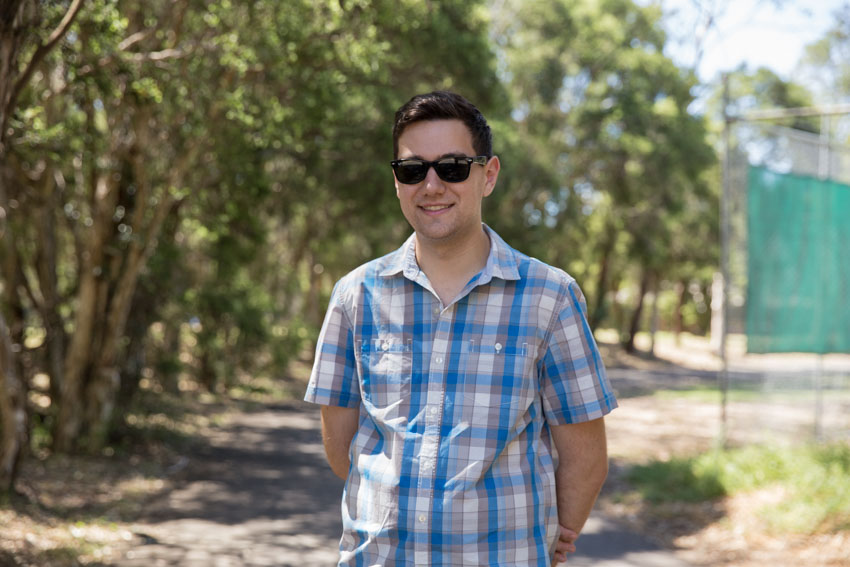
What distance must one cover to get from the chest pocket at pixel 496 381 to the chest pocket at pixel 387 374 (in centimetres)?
17

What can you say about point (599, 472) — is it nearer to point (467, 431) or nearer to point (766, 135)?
point (467, 431)

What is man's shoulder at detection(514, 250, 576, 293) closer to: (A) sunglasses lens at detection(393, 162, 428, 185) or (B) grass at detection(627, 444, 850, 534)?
(A) sunglasses lens at detection(393, 162, 428, 185)

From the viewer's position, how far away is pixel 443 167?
2568mm

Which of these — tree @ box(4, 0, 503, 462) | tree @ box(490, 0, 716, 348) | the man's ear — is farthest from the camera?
tree @ box(490, 0, 716, 348)

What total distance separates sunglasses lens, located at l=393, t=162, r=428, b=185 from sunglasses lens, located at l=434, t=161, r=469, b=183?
0.05 metres

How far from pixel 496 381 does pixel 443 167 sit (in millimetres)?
643

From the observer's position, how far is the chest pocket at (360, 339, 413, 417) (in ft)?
8.14

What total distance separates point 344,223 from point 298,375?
5.80 meters

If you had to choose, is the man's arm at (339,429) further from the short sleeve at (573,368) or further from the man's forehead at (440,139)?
the man's forehead at (440,139)

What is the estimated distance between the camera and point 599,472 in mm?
2604

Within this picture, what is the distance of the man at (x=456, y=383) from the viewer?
7.86 ft

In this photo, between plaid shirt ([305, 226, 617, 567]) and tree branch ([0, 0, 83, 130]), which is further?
tree branch ([0, 0, 83, 130])

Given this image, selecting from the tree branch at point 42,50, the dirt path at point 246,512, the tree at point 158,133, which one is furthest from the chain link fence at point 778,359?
the tree branch at point 42,50

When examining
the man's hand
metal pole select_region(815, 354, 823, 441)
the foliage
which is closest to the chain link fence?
metal pole select_region(815, 354, 823, 441)
